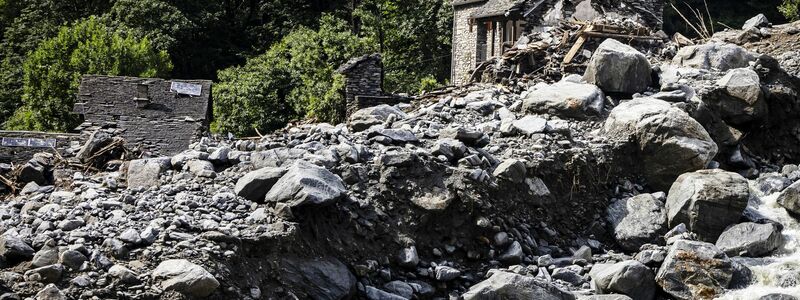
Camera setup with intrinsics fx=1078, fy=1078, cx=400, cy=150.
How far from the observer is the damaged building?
26.6 m

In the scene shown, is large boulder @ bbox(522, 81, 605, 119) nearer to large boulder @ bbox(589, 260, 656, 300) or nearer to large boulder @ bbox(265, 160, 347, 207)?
→ large boulder @ bbox(589, 260, 656, 300)

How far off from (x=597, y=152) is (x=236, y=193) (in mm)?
6482

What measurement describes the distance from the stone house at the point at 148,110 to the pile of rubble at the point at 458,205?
11.9 ft

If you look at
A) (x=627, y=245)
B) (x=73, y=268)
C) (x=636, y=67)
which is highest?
(x=636, y=67)

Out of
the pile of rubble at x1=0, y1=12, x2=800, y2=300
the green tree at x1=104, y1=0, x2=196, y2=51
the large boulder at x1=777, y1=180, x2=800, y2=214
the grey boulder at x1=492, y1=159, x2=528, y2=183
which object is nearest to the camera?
the pile of rubble at x1=0, y1=12, x2=800, y2=300

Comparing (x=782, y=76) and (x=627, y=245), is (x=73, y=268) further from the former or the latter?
(x=782, y=76)

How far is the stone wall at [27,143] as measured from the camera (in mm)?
19972

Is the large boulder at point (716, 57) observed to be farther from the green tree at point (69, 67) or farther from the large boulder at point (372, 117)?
the green tree at point (69, 67)

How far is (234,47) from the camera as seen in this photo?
41969 mm

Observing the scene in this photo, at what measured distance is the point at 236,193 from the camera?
13.6m

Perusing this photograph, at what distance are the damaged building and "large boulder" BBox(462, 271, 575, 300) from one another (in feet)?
35.1

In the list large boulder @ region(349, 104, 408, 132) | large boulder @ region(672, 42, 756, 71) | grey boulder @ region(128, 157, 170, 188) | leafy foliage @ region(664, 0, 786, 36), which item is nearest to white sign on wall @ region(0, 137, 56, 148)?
large boulder @ region(349, 104, 408, 132)

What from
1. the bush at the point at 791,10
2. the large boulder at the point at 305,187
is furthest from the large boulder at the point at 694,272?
the bush at the point at 791,10

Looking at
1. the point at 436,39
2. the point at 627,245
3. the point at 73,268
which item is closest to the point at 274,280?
the point at 73,268
